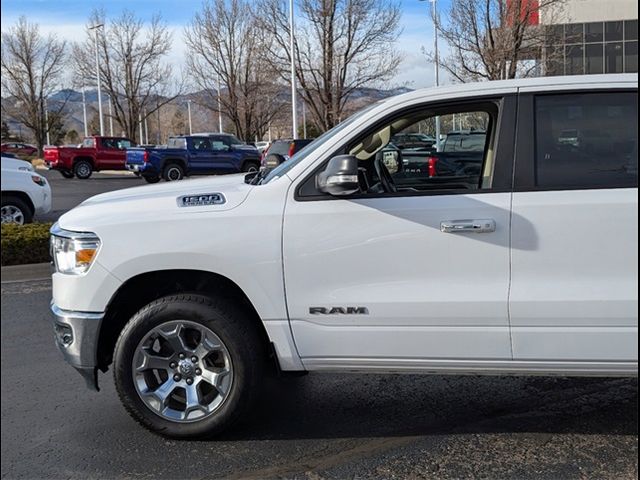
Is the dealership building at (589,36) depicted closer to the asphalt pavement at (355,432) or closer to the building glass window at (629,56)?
the building glass window at (629,56)

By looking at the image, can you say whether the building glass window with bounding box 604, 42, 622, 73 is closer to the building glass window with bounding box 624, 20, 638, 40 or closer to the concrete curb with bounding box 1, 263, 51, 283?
the building glass window with bounding box 624, 20, 638, 40

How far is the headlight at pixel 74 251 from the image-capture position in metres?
3.84

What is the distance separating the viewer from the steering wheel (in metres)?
4.37

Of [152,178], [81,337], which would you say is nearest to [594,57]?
[152,178]

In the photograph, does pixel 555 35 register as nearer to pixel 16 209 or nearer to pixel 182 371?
pixel 16 209

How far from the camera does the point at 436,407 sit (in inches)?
175

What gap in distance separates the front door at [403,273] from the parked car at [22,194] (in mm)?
9067

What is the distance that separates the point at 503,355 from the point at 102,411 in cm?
251

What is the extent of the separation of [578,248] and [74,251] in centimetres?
269

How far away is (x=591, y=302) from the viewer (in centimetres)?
352

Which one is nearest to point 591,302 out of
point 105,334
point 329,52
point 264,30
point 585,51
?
point 105,334

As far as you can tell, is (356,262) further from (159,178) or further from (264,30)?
(264,30)

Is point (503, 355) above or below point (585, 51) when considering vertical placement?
below

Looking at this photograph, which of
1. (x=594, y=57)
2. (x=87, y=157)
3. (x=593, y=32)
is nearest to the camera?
(x=87, y=157)
